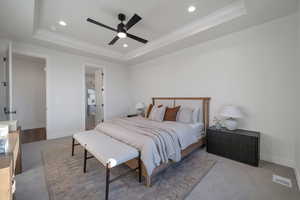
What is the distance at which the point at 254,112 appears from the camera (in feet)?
8.80

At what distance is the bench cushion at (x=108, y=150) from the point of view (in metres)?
1.65

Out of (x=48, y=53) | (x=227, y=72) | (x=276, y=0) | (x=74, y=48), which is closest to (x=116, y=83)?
(x=74, y=48)

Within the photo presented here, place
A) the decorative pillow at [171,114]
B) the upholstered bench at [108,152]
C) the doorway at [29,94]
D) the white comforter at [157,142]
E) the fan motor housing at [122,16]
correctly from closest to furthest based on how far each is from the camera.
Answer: the upholstered bench at [108,152]
the white comforter at [157,142]
the fan motor housing at [122,16]
the decorative pillow at [171,114]
the doorway at [29,94]

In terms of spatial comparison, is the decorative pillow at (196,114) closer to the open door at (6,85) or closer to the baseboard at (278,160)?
the baseboard at (278,160)

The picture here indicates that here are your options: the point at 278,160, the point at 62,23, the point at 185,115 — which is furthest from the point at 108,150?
the point at 278,160

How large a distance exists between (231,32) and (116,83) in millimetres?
4235

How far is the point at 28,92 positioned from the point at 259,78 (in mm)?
7351

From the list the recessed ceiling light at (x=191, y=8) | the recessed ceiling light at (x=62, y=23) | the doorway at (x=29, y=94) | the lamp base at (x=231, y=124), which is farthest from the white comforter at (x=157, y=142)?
the doorway at (x=29, y=94)

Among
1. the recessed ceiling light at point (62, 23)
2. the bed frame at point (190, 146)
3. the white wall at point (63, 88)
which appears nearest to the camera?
the bed frame at point (190, 146)

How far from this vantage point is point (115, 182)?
6.44ft

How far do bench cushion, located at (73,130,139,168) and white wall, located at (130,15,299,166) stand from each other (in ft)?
8.06

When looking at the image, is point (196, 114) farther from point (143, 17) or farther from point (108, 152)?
point (143, 17)

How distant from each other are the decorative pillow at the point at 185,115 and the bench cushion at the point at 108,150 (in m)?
1.74

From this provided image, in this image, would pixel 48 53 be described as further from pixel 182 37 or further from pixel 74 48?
pixel 182 37
